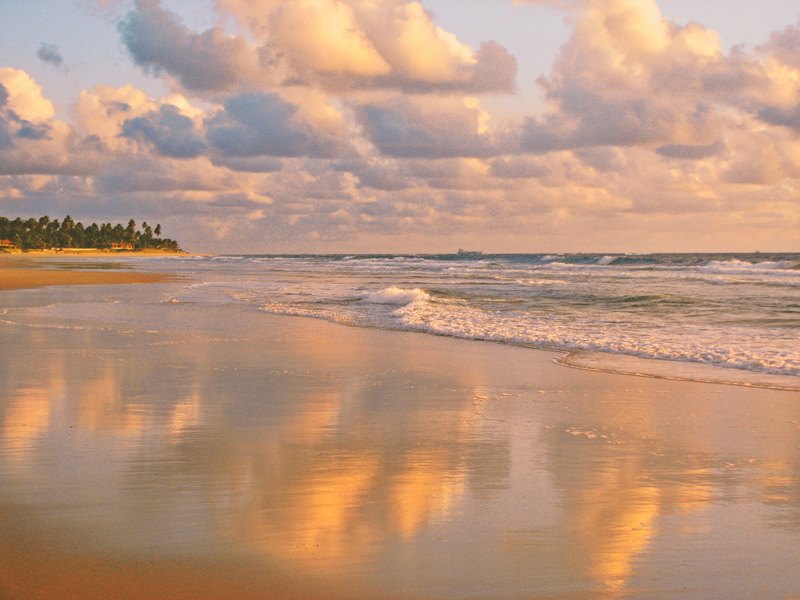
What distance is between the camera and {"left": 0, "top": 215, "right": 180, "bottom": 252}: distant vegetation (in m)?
156

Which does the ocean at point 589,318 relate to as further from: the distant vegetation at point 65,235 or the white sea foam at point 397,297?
the distant vegetation at point 65,235

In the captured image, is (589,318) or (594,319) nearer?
(594,319)

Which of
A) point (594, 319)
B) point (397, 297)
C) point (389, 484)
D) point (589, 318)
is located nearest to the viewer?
point (389, 484)

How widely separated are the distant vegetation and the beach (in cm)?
15880

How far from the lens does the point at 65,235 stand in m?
168

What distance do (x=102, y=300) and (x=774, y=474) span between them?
82.4 ft

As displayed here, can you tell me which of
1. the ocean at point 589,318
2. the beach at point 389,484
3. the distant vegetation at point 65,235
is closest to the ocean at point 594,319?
the ocean at point 589,318

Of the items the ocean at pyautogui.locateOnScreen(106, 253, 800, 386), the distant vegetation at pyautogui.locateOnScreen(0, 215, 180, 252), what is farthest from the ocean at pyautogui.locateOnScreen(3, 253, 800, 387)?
the distant vegetation at pyautogui.locateOnScreen(0, 215, 180, 252)

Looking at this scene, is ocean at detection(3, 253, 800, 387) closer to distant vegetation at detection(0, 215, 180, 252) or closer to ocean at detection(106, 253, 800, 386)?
ocean at detection(106, 253, 800, 386)

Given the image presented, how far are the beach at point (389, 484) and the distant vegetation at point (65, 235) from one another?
15880cm

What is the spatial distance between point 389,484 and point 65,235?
175944 mm

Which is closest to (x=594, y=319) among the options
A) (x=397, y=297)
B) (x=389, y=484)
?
(x=397, y=297)

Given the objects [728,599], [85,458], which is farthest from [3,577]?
[728,599]

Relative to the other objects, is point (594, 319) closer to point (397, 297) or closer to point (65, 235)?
point (397, 297)
